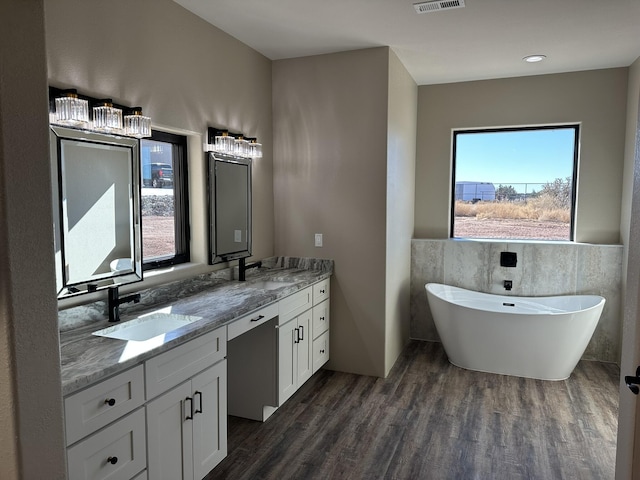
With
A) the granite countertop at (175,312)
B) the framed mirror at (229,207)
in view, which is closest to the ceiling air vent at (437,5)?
the framed mirror at (229,207)

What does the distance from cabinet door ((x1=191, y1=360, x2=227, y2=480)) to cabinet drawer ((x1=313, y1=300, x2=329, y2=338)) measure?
4.39 feet

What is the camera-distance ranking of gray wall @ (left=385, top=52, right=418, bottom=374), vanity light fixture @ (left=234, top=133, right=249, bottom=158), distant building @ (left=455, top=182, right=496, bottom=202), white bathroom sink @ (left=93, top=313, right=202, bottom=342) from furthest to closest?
1. distant building @ (left=455, top=182, right=496, bottom=202)
2. gray wall @ (left=385, top=52, right=418, bottom=374)
3. vanity light fixture @ (left=234, top=133, right=249, bottom=158)
4. white bathroom sink @ (left=93, top=313, right=202, bottom=342)

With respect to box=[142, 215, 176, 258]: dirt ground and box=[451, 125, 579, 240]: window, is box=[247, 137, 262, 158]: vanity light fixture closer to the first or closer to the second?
box=[142, 215, 176, 258]: dirt ground

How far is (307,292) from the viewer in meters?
3.54

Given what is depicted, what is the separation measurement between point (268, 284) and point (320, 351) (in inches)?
32.9

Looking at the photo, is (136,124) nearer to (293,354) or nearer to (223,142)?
(223,142)

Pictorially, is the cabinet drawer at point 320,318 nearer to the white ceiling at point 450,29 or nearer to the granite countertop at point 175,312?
the granite countertop at point 175,312

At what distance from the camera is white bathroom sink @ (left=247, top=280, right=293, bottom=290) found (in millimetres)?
3266

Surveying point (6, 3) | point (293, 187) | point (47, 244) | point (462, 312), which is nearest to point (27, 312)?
point (47, 244)

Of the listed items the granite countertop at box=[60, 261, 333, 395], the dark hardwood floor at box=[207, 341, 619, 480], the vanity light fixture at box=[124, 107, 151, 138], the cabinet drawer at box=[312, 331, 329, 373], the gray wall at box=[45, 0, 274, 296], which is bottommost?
the dark hardwood floor at box=[207, 341, 619, 480]

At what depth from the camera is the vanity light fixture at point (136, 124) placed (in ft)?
8.00

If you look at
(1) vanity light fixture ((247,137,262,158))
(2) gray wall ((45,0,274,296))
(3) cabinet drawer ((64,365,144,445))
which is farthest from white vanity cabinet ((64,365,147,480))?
(1) vanity light fixture ((247,137,262,158))

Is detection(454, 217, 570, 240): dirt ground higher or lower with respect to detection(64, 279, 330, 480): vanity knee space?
higher

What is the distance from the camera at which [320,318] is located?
12.6 ft
